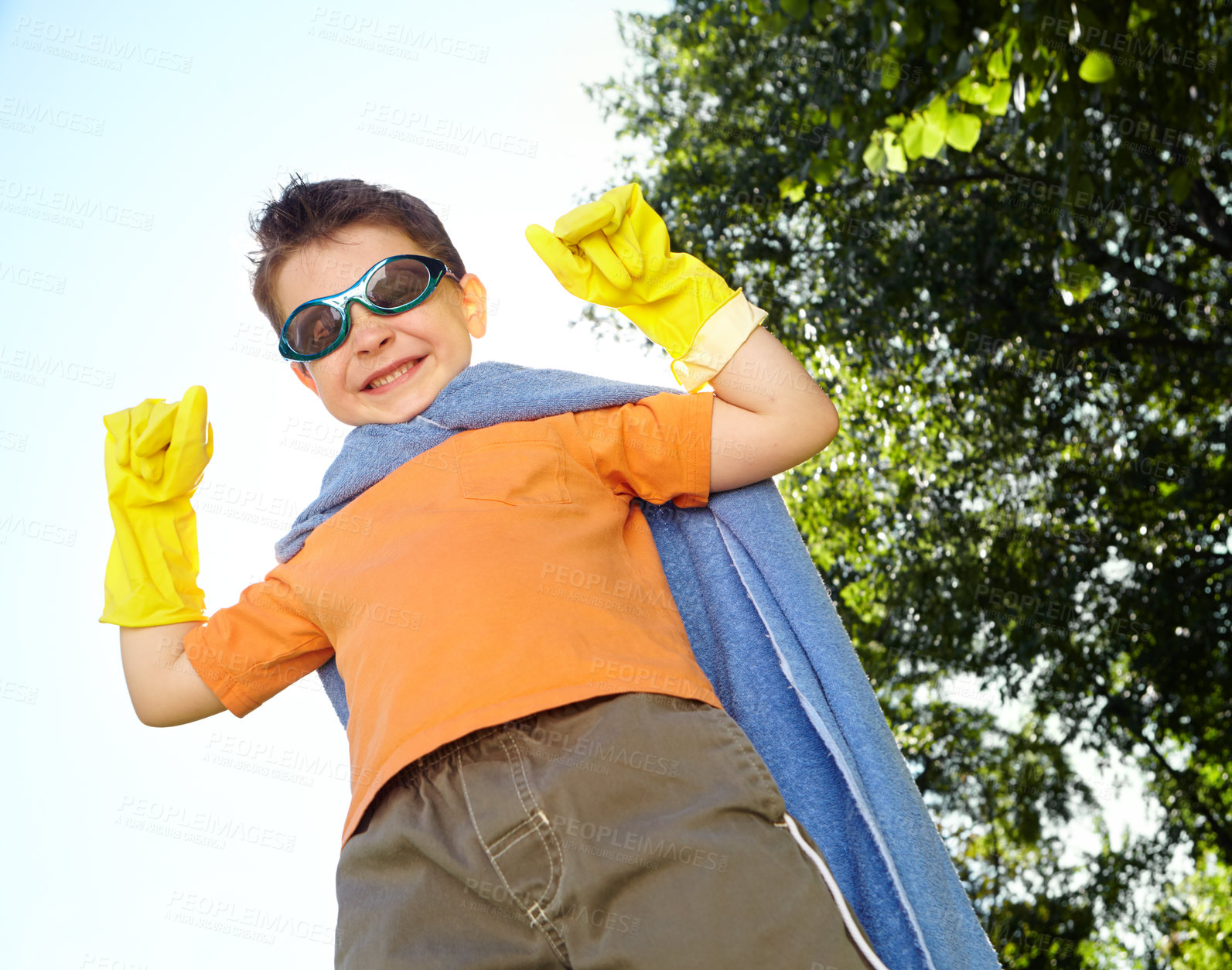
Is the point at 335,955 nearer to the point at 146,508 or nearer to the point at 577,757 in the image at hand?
the point at 577,757

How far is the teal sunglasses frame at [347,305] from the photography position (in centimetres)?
146

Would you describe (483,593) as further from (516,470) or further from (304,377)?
(304,377)

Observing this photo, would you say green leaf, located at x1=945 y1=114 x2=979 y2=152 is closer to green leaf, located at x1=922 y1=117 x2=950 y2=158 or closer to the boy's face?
green leaf, located at x1=922 y1=117 x2=950 y2=158

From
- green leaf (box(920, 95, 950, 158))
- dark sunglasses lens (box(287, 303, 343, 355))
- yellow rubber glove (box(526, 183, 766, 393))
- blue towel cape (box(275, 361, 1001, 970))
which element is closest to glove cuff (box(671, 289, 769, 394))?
yellow rubber glove (box(526, 183, 766, 393))

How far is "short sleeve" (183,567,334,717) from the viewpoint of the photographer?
140 centimetres

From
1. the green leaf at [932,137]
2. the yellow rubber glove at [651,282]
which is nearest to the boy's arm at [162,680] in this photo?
the yellow rubber glove at [651,282]

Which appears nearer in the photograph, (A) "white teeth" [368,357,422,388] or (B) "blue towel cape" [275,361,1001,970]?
(B) "blue towel cape" [275,361,1001,970]

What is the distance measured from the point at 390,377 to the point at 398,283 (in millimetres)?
136

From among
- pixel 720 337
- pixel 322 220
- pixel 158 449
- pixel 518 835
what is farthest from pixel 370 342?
pixel 518 835

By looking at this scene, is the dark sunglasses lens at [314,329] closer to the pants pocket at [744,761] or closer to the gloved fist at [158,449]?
the gloved fist at [158,449]

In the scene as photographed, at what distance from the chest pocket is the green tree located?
3360 millimetres

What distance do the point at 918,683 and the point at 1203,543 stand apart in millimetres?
1567

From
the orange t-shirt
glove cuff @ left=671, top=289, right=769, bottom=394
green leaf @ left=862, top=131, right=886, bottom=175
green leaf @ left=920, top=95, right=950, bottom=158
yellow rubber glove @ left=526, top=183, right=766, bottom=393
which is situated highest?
green leaf @ left=862, top=131, right=886, bottom=175

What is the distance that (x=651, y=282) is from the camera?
1.40 meters
